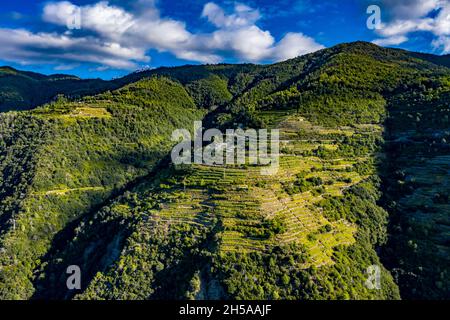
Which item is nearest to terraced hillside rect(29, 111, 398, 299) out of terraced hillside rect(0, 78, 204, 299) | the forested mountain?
the forested mountain

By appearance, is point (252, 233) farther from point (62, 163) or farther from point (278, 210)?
point (62, 163)

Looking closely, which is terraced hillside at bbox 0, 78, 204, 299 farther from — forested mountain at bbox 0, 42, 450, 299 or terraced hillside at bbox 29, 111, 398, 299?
terraced hillside at bbox 29, 111, 398, 299

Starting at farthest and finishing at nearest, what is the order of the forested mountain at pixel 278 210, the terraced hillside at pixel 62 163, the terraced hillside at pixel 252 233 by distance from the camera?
the terraced hillside at pixel 62 163, the forested mountain at pixel 278 210, the terraced hillside at pixel 252 233

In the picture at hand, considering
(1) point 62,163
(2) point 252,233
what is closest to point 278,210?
(2) point 252,233

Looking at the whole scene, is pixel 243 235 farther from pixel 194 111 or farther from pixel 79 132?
pixel 194 111

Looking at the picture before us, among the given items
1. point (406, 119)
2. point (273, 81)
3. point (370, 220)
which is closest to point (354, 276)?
point (370, 220)

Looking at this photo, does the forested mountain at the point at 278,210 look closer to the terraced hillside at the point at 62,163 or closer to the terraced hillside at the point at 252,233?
the terraced hillside at the point at 252,233

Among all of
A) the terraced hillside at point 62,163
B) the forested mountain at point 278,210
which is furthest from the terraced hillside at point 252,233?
the terraced hillside at point 62,163
